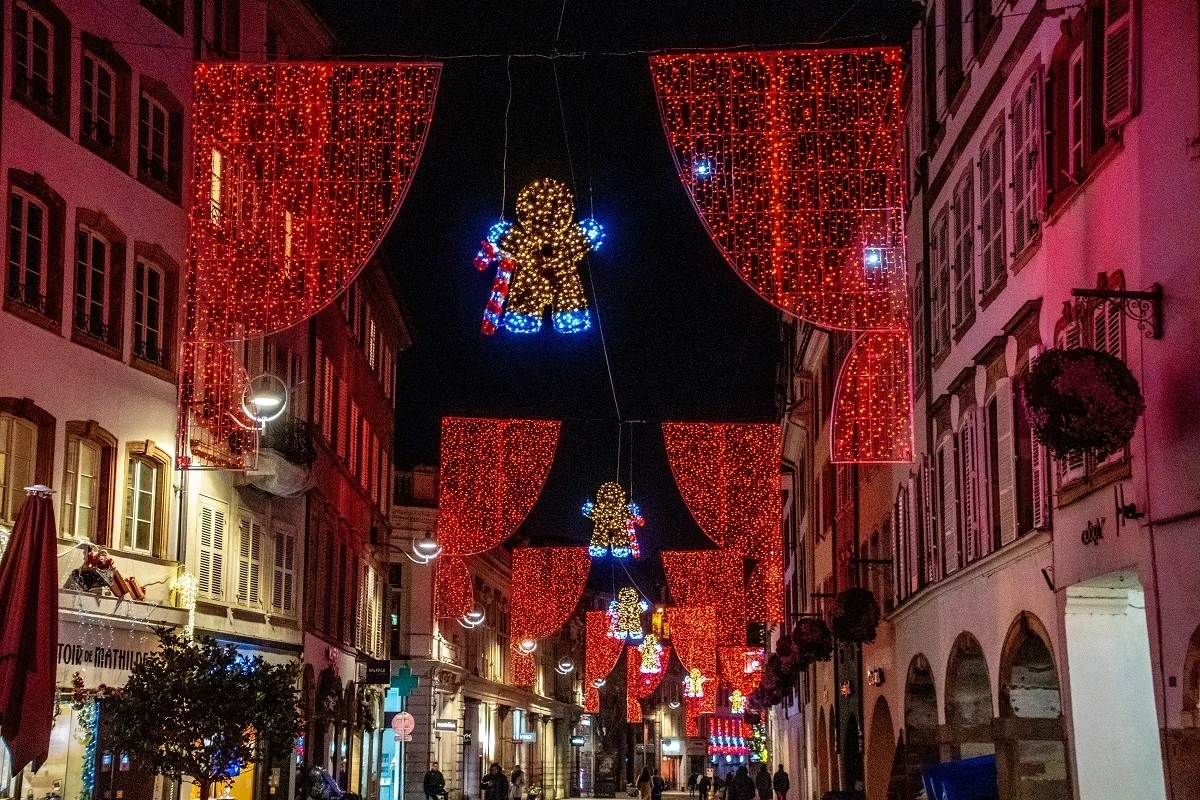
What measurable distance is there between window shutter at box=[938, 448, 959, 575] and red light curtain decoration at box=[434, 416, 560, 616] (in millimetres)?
10292

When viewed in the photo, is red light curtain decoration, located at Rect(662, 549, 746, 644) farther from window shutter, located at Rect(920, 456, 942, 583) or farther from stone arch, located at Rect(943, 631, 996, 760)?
stone arch, located at Rect(943, 631, 996, 760)

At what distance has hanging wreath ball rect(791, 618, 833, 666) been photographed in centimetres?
3203

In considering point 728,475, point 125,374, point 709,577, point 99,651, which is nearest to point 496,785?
point 709,577

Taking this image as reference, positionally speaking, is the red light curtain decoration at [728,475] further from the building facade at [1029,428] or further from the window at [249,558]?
the window at [249,558]

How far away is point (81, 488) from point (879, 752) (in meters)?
15.2

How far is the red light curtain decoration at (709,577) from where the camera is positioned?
151 ft

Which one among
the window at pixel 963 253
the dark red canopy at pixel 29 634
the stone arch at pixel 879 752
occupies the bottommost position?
the stone arch at pixel 879 752

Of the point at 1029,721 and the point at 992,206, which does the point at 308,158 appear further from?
the point at 1029,721

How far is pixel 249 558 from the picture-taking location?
106ft

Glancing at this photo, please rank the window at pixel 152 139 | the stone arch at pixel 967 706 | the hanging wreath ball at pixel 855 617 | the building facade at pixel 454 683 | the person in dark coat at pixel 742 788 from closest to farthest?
the stone arch at pixel 967 706
the window at pixel 152 139
the hanging wreath ball at pixel 855 617
the person in dark coat at pixel 742 788
the building facade at pixel 454 683

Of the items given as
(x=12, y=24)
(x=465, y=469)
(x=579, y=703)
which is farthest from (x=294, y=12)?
(x=579, y=703)

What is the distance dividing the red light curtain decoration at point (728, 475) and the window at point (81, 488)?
12.1m

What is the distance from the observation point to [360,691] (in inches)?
1741

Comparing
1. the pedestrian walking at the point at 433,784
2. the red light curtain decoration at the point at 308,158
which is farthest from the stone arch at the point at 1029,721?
the pedestrian walking at the point at 433,784
